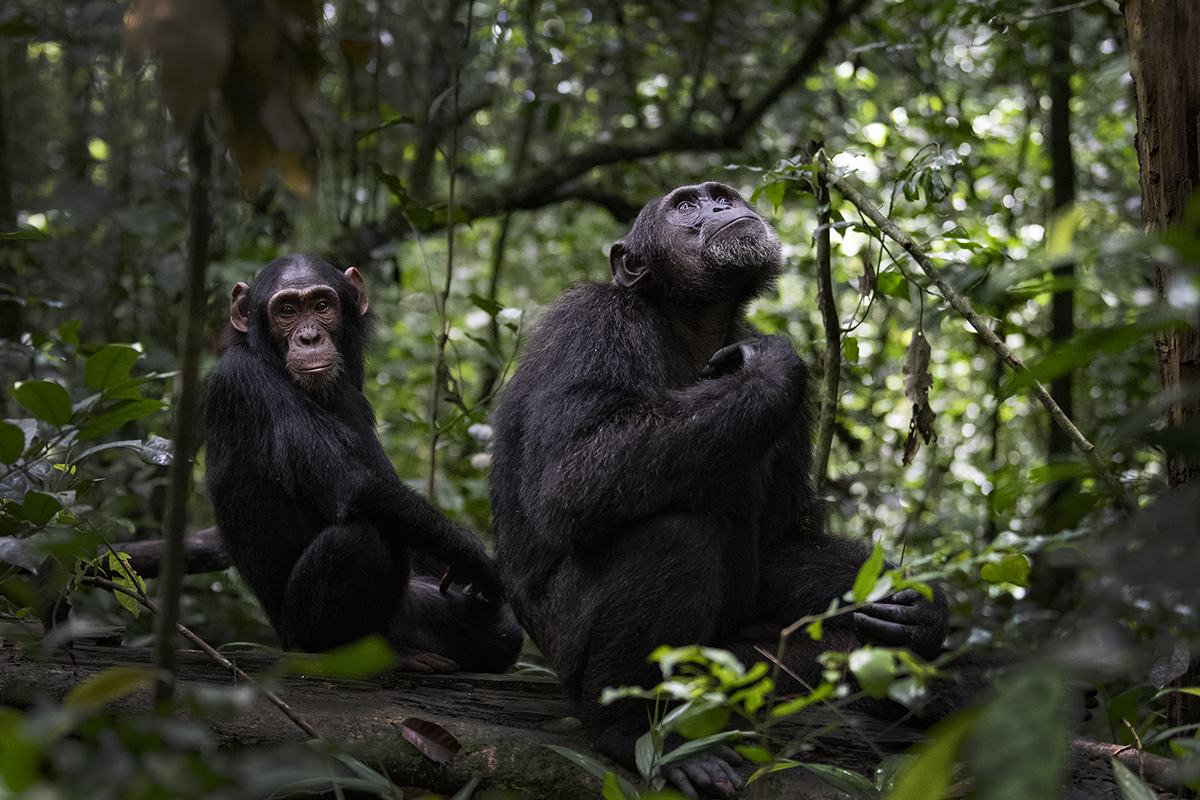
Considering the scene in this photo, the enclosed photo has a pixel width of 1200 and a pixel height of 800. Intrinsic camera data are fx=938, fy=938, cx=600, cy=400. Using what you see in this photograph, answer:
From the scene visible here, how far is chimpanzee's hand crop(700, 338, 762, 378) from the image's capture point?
361cm

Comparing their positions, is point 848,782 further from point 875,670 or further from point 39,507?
point 39,507

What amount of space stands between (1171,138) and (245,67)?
9.19ft

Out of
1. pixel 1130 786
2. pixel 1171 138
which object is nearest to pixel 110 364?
pixel 1130 786

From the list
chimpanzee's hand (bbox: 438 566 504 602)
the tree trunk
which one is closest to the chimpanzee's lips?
the tree trunk

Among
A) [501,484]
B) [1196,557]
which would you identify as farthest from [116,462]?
[1196,557]

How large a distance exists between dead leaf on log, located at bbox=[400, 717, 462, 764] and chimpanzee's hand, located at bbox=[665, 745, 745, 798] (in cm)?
69

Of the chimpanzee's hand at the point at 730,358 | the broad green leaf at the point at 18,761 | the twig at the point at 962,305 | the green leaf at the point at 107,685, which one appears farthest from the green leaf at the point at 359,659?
the twig at the point at 962,305

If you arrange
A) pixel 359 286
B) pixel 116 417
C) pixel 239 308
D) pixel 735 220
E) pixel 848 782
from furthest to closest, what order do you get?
pixel 359 286
pixel 239 308
pixel 735 220
pixel 116 417
pixel 848 782

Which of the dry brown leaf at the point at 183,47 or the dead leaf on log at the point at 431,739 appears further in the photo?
the dead leaf on log at the point at 431,739

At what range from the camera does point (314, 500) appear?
3895mm

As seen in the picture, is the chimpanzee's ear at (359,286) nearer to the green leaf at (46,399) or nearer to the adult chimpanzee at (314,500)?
the adult chimpanzee at (314,500)

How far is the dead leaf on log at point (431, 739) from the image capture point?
9.53ft

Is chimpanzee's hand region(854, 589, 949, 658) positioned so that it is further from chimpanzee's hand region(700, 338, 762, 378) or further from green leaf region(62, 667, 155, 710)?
green leaf region(62, 667, 155, 710)

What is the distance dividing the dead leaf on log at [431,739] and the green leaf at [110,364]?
1.62m
